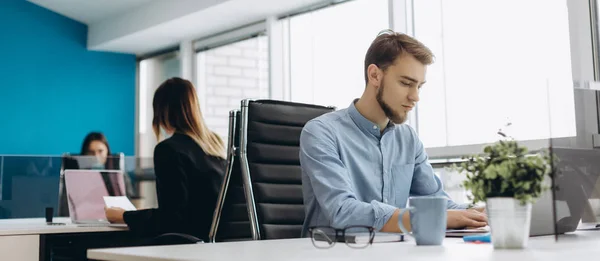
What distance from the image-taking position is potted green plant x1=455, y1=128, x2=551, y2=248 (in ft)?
3.91

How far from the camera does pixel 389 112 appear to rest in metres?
2.09

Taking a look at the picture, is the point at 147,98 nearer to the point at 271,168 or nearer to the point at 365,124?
the point at 271,168

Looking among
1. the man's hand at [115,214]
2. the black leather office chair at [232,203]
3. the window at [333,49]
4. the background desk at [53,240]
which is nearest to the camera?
the black leather office chair at [232,203]

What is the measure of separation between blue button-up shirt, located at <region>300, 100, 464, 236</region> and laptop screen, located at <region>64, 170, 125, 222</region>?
50.4 inches

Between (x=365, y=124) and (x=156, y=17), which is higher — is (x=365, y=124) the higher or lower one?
the lower one

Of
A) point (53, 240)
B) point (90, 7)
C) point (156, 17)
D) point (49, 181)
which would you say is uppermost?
point (90, 7)

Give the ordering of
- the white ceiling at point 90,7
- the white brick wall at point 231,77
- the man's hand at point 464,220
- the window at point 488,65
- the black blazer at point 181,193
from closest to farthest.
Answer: the man's hand at point 464,220
the black blazer at point 181,193
the window at point 488,65
the white brick wall at point 231,77
the white ceiling at point 90,7

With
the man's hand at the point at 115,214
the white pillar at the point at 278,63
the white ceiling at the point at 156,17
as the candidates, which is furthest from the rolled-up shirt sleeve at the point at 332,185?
the white pillar at the point at 278,63

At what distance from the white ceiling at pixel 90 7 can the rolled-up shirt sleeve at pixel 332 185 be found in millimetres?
3792

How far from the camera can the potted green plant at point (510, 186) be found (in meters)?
1.19

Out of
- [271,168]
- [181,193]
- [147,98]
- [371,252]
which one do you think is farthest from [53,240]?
[147,98]

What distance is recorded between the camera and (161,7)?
527 centimetres

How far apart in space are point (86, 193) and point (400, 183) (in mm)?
1480

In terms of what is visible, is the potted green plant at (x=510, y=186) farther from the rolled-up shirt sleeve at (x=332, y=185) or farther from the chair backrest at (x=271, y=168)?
the chair backrest at (x=271, y=168)
